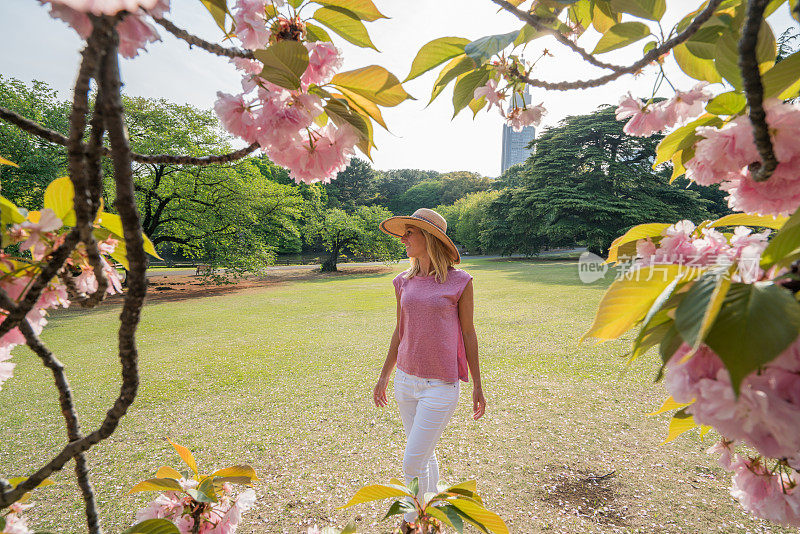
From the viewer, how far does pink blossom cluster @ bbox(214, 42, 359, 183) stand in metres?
0.60

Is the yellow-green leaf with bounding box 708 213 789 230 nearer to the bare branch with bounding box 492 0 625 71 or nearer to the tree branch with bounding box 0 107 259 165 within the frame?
the bare branch with bounding box 492 0 625 71

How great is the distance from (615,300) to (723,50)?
1.64 ft

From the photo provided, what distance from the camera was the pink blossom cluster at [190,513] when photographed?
767 mm

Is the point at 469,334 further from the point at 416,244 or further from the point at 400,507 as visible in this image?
the point at 400,507

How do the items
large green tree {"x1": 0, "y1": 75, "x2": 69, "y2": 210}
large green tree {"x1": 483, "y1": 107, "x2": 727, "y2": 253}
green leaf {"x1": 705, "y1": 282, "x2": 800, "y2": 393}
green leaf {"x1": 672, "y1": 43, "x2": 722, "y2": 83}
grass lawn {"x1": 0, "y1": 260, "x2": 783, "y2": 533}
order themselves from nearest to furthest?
green leaf {"x1": 705, "y1": 282, "x2": 800, "y2": 393}, green leaf {"x1": 672, "y1": 43, "x2": 722, "y2": 83}, grass lawn {"x1": 0, "y1": 260, "x2": 783, "y2": 533}, large green tree {"x1": 0, "y1": 75, "x2": 69, "y2": 210}, large green tree {"x1": 483, "y1": 107, "x2": 727, "y2": 253}

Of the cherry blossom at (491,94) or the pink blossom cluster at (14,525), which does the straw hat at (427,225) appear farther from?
the pink blossom cluster at (14,525)

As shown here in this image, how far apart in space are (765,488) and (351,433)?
8.76ft

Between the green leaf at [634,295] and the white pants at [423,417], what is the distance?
1.47 m

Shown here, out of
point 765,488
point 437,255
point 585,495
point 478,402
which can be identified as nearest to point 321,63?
point 765,488

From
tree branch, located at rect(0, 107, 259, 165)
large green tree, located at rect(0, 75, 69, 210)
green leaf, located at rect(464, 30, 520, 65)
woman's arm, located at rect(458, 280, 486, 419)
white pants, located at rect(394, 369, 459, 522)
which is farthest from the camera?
large green tree, located at rect(0, 75, 69, 210)

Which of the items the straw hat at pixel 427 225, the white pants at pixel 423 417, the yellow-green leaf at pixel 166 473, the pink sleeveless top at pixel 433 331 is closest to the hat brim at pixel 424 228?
the straw hat at pixel 427 225

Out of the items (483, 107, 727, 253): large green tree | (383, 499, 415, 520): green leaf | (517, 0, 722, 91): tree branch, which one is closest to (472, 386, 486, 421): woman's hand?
(383, 499, 415, 520): green leaf

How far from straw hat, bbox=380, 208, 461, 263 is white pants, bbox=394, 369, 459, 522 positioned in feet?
2.23

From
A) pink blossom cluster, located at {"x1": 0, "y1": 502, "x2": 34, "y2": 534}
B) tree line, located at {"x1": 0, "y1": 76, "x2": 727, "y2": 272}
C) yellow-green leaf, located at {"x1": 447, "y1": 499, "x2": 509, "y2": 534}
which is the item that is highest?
tree line, located at {"x1": 0, "y1": 76, "x2": 727, "y2": 272}
